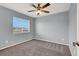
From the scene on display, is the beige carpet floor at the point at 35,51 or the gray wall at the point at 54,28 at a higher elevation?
the gray wall at the point at 54,28

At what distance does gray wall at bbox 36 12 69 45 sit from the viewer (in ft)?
15.4

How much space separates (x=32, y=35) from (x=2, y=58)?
212 inches

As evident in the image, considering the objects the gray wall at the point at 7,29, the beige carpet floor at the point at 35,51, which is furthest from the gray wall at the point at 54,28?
the gray wall at the point at 7,29

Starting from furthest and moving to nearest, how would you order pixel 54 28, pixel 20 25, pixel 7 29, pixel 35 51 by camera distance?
pixel 54 28, pixel 20 25, pixel 7 29, pixel 35 51

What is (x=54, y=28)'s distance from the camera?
201 inches

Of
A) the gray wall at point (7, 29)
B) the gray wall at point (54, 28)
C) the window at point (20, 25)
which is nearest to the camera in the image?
the gray wall at point (7, 29)

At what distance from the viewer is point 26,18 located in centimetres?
525

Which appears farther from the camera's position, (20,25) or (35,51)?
(20,25)

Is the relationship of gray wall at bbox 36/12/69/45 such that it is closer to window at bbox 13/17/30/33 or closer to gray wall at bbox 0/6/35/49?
window at bbox 13/17/30/33

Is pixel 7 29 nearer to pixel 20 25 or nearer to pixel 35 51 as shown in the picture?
pixel 20 25

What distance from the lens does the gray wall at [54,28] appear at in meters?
4.70

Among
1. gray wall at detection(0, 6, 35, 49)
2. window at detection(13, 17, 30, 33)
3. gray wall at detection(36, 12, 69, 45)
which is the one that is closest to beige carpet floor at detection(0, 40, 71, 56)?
gray wall at detection(0, 6, 35, 49)

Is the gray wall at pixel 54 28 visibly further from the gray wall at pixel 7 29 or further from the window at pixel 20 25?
the gray wall at pixel 7 29

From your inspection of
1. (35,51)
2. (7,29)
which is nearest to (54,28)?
(35,51)
